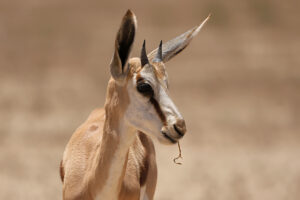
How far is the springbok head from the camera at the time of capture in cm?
426

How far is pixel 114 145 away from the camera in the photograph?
4.66m

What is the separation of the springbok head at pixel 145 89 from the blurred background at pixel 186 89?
532 cm

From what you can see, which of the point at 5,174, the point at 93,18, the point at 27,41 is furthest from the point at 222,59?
the point at 5,174

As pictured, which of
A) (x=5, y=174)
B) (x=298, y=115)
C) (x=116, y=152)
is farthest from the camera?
(x=298, y=115)

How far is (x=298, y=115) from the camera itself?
14.4 meters

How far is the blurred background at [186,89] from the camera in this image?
10617 millimetres

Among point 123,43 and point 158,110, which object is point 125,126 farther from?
point 123,43

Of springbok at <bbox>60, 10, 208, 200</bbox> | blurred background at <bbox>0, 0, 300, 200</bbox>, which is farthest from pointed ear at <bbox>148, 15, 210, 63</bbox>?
blurred background at <bbox>0, 0, 300, 200</bbox>

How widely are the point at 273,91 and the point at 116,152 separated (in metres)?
10.9

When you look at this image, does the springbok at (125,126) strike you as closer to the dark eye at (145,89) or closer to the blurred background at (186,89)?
the dark eye at (145,89)

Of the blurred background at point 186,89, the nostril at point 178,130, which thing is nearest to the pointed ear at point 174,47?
the nostril at point 178,130

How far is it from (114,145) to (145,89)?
0.56 metres

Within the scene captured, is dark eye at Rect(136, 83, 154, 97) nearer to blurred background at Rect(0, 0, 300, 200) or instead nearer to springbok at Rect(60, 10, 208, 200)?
springbok at Rect(60, 10, 208, 200)

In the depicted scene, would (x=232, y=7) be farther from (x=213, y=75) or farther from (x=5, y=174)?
(x=5, y=174)
